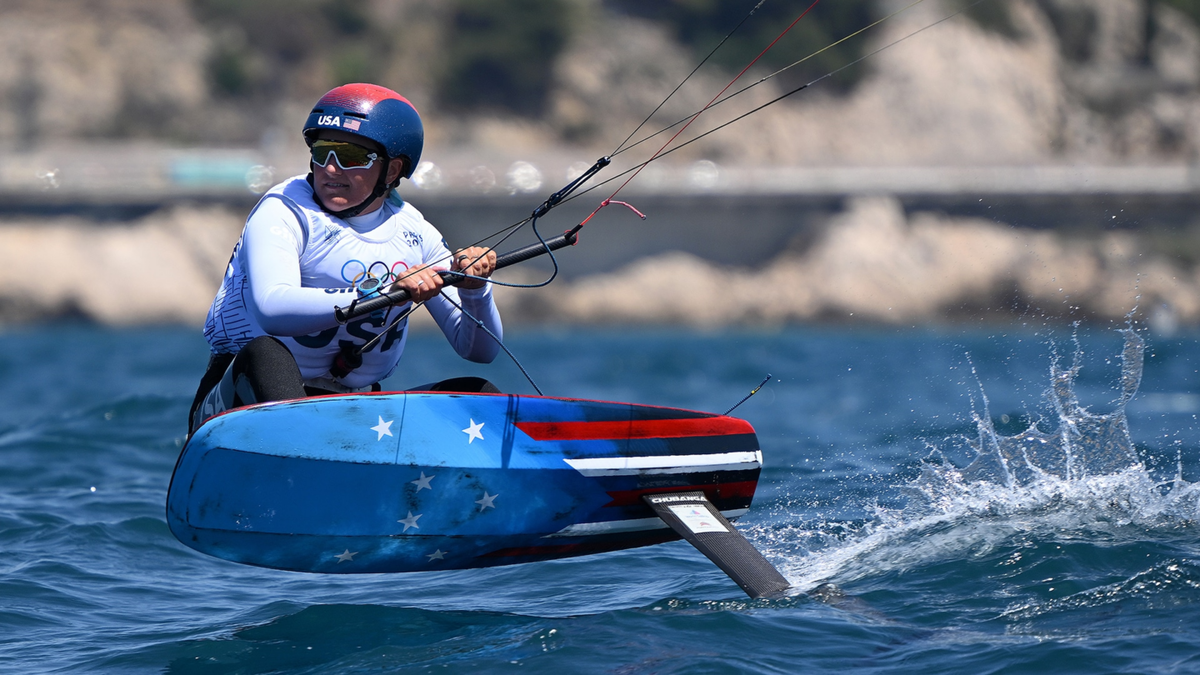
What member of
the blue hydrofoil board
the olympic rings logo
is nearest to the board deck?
the blue hydrofoil board

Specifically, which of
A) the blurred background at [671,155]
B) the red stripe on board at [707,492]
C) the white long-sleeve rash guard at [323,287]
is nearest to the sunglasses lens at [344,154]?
the white long-sleeve rash guard at [323,287]

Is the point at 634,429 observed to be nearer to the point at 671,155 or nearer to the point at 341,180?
the point at 341,180

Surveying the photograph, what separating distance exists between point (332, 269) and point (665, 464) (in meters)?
1.35

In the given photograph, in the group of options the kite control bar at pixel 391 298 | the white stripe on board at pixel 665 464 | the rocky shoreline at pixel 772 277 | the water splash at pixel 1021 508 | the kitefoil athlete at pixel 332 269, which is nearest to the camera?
the kite control bar at pixel 391 298

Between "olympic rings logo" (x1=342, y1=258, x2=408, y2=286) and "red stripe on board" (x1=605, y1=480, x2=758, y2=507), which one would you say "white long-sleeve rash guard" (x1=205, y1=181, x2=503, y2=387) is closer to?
"olympic rings logo" (x1=342, y1=258, x2=408, y2=286)

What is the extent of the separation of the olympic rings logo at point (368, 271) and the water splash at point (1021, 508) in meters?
1.76

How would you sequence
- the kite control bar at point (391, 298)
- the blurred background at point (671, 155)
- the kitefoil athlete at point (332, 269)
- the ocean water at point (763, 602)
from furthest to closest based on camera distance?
the blurred background at point (671, 155)
the kitefoil athlete at point (332, 269)
the kite control bar at point (391, 298)
the ocean water at point (763, 602)

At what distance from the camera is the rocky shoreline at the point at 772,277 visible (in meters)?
Result: 35.1

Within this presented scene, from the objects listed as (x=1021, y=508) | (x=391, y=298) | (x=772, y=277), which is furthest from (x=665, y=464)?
(x=772, y=277)

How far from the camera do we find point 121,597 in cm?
432

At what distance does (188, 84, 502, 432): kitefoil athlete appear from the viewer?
3.75 metres

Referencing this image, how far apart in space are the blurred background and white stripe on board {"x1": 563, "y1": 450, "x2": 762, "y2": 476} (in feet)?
95.0

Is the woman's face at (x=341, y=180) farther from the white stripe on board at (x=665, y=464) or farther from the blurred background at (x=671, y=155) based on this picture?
the blurred background at (x=671, y=155)

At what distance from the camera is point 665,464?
4191mm
